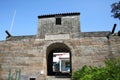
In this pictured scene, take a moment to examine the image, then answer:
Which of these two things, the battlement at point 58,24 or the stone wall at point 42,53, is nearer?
the stone wall at point 42,53

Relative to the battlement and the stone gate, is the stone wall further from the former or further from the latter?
the battlement

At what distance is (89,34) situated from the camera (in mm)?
17266

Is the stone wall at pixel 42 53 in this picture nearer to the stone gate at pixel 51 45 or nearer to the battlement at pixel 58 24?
the stone gate at pixel 51 45

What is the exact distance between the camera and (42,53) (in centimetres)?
1702

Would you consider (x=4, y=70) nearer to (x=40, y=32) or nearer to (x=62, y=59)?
(x=40, y=32)

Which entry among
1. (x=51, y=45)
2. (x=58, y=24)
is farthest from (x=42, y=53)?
(x=58, y=24)

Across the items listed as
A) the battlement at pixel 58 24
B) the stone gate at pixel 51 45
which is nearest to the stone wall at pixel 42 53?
the stone gate at pixel 51 45

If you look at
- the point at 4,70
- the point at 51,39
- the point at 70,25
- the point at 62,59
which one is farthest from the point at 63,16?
the point at 62,59

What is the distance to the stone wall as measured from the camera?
16.0 metres

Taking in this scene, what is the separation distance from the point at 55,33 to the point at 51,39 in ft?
2.11

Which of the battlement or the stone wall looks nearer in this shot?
the stone wall

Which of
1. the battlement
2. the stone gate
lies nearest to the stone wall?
the stone gate

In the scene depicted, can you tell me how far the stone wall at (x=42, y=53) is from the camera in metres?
16.0

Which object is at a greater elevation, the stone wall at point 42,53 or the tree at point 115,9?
the tree at point 115,9
